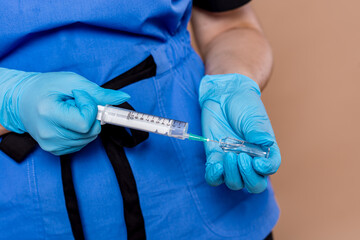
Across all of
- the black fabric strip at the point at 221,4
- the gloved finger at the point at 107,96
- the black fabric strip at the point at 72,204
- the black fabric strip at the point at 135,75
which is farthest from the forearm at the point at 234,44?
the black fabric strip at the point at 72,204

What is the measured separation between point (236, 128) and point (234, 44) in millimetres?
311

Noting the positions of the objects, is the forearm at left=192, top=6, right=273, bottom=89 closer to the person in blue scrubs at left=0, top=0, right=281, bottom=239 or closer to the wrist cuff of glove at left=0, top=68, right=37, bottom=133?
the person in blue scrubs at left=0, top=0, right=281, bottom=239

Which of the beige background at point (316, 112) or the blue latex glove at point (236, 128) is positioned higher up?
the blue latex glove at point (236, 128)

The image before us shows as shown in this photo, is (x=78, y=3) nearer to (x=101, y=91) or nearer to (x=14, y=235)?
(x=101, y=91)

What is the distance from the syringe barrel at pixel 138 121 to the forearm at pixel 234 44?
0.27 metres

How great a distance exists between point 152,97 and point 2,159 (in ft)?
1.05

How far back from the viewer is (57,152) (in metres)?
0.69

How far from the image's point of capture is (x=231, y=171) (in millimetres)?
680

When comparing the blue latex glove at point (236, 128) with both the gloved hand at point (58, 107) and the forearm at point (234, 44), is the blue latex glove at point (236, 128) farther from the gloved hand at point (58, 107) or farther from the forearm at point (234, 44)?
the gloved hand at point (58, 107)

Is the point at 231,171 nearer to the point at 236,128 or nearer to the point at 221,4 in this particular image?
the point at 236,128

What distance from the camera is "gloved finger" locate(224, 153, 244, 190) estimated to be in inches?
26.6

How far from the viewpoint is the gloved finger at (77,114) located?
646mm

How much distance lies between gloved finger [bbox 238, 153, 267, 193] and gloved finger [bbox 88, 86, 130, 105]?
0.24 metres

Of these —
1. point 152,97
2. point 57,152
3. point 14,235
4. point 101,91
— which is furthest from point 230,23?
point 14,235
